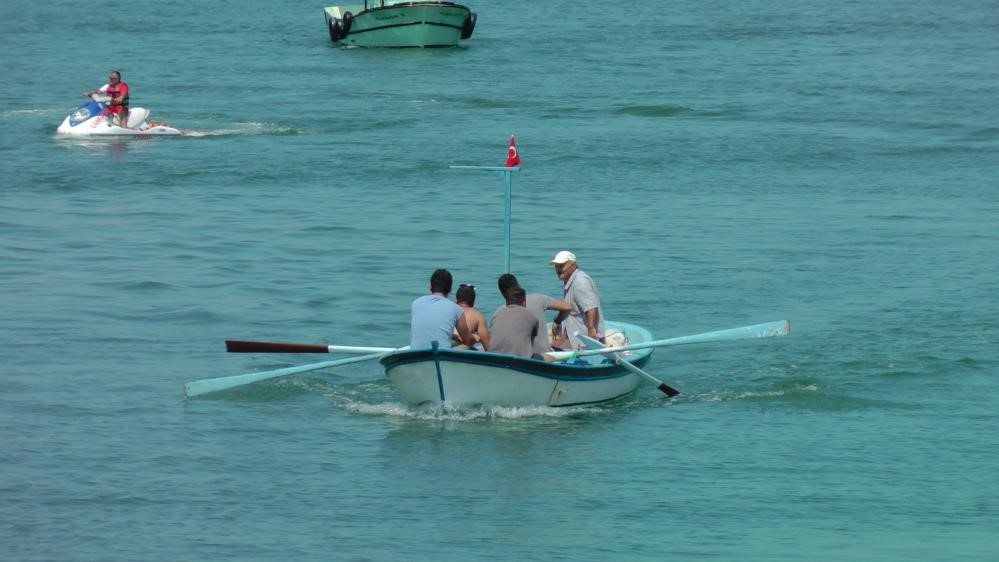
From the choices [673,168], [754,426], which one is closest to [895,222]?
[673,168]

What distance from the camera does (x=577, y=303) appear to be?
63.6 ft

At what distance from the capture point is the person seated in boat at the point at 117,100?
3978cm

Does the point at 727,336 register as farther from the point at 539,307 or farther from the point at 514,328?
the point at 514,328

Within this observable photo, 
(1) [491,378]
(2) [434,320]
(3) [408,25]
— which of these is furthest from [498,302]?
(3) [408,25]

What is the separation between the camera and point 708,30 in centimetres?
7256

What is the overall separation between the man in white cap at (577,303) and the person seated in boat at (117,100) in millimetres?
22710

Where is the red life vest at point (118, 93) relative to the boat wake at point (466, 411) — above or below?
above

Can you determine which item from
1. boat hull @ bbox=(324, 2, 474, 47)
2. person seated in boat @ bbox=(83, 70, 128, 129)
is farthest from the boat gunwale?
boat hull @ bbox=(324, 2, 474, 47)

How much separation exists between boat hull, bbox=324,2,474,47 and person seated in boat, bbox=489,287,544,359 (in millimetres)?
46377

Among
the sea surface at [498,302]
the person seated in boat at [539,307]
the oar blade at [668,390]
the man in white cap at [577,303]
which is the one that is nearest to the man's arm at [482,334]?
the person seated in boat at [539,307]

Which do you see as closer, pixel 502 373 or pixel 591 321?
pixel 502 373

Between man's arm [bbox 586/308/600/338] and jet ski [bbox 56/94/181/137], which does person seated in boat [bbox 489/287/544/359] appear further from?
jet ski [bbox 56/94/181/137]

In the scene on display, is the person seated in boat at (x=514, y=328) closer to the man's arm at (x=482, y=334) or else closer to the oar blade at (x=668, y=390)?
the man's arm at (x=482, y=334)

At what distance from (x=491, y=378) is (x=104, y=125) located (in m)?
25.1
